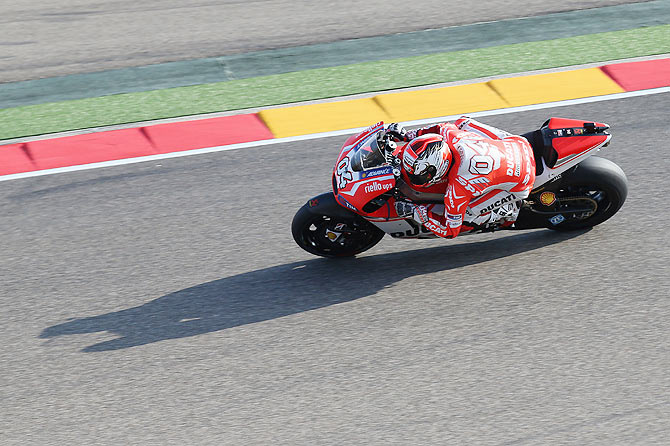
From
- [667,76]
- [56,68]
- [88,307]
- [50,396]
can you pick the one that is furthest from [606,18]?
[50,396]

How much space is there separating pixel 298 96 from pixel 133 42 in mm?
3576

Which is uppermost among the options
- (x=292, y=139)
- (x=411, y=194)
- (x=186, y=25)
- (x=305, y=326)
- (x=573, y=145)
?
(x=573, y=145)

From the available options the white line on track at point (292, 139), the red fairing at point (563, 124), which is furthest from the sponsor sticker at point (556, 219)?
the white line on track at point (292, 139)

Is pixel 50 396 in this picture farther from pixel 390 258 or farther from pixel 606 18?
pixel 606 18

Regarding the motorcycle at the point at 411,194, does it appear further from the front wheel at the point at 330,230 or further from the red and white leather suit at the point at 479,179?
the red and white leather suit at the point at 479,179

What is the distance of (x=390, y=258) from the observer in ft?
26.2

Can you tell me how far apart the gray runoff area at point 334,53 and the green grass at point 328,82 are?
0.24 meters

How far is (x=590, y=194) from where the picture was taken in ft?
25.6

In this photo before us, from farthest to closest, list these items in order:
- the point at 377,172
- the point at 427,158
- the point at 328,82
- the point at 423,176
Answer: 1. the point at 328,82
2. the point at 377,172
3. the point at 423,176
4. the point at 427,158

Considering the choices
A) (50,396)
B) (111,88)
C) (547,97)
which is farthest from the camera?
(111,88)

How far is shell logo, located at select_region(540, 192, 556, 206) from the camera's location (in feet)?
25.3

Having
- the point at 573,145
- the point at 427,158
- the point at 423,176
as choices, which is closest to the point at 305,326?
the point at 423,176

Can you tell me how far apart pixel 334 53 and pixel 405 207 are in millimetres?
5879

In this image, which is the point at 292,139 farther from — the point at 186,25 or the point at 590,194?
the point at 186,25
